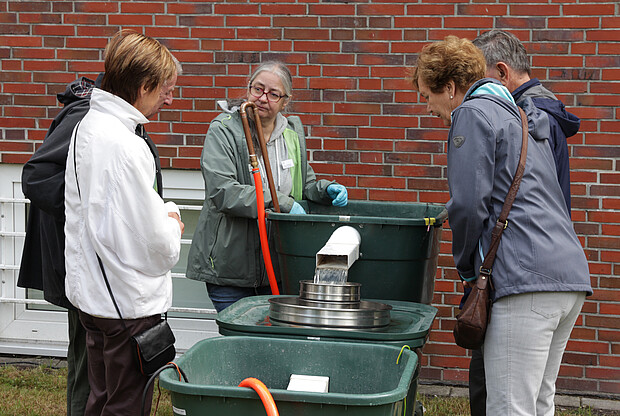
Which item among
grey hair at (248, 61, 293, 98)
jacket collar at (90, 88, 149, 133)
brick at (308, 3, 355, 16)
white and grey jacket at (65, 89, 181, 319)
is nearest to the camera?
white and grey jacket at (65, 89, 181, 319)

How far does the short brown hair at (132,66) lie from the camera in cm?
285

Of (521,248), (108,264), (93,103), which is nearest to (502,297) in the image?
(521,248)

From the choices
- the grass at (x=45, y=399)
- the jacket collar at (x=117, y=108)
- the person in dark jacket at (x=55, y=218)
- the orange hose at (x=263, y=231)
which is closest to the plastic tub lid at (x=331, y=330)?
the orange hose at (x=263, y=231)

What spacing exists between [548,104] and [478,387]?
4.68 ft

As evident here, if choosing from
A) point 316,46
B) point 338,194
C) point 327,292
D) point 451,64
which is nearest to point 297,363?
point 327,292

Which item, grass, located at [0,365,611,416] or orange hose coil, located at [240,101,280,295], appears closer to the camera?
orange hose coil, located at [240,101,280,295]

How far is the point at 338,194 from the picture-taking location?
13.9 feet

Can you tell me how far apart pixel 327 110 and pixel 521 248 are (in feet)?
8.51

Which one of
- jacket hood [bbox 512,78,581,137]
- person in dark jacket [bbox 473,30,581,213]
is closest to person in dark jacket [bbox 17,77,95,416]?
person in dark jacket [bbox 473,30,581,213]

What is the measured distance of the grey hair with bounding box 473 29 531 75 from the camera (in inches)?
142

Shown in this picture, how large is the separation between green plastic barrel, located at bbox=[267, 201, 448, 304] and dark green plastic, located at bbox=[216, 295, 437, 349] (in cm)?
35

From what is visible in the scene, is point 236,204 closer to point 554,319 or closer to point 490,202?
point 490,202

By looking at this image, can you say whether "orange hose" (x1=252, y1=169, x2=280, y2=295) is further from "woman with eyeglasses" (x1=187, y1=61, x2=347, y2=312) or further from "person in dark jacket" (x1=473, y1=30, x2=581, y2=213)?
"person in dark jacket" (x1=473, y1=30, x2=581, y2=213)

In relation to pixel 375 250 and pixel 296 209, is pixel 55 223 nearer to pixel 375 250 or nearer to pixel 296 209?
pixel 296 209
